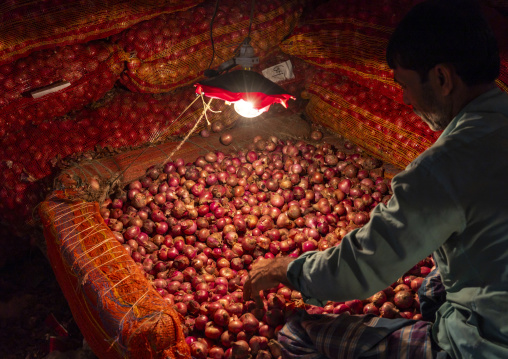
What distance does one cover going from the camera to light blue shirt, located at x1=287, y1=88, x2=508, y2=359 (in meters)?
1.11

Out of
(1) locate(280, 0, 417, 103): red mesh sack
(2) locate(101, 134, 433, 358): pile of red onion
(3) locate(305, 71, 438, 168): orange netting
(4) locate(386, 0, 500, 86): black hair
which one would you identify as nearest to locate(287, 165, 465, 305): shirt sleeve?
(4) locate(386, 0, 500, 86): black hair

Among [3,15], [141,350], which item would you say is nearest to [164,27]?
[3,15]

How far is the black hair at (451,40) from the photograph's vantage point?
117 cm

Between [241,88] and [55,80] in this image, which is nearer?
[241,88]

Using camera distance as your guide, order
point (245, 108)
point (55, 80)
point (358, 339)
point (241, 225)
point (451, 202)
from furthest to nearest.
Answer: point (55, 80), point (241, 225), point (245, 108), point (358, 339), point (451, 202)

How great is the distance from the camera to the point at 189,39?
11.4ft

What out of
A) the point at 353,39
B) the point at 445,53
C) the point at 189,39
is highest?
the point at 189,39

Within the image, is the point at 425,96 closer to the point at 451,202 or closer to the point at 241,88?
the point at 451,202

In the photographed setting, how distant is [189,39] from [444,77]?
8.84 feet

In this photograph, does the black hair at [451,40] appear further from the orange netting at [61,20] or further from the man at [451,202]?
the orange netting at [61,20]

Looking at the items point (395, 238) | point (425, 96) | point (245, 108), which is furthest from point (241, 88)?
point (395, 238)

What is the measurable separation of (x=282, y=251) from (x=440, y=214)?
5.57 ft

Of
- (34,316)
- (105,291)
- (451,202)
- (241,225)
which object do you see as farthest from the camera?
(34,316)

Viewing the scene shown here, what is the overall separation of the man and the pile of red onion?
36.0 inches
